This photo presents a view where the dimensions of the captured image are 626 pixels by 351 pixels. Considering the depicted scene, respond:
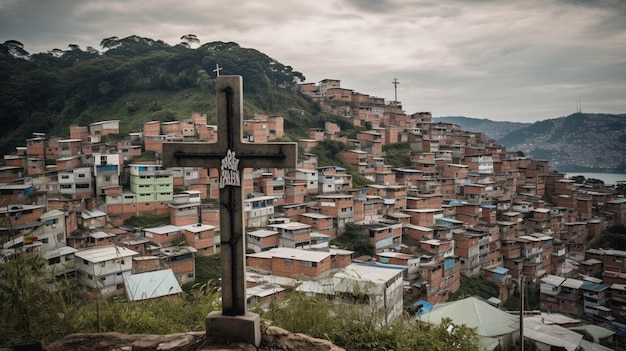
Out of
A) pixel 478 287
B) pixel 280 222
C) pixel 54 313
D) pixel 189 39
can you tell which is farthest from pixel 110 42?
pixel 54 313

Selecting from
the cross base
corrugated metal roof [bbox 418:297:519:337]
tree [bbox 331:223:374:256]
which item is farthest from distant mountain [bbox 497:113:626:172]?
the cross base

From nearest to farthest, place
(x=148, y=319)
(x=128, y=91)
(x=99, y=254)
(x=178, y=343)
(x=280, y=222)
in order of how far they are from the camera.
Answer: (x=178, y=343) < (x=148, y=319) < (x=99, y=254) < (x=280, y=222) < (x=128, y=91)

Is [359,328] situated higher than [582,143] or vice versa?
[582,143]

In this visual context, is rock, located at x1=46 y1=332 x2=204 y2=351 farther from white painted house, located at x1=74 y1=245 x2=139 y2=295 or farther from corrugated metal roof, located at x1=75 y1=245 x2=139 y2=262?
corrugated metal roof, located at x1=75 y1=245 x2=139 y2=262

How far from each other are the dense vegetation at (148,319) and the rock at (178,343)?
0.33 m

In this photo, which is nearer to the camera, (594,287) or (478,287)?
(594,287)

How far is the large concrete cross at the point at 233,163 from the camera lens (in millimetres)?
4062

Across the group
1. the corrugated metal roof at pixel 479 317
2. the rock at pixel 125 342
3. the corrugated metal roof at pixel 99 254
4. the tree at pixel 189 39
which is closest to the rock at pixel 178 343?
the rock at pixel 125 342

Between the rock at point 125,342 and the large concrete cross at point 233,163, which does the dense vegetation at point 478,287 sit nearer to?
the large concrete cross at point 233,163

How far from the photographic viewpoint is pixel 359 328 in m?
4.19

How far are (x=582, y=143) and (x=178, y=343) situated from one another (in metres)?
152

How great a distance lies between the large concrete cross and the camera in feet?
13.3

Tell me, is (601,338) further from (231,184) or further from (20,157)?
(20,157)

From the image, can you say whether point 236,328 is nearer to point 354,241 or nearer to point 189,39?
point 354,241
